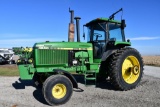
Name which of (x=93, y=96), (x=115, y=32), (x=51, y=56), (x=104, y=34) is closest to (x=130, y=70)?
(x=115, y=32)

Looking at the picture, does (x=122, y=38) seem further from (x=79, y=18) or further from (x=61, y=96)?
(x=61, y=96)

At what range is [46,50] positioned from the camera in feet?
30.4

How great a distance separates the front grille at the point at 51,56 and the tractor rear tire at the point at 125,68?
Result: 5.88ft

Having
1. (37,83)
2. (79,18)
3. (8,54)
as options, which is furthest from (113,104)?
(8,54)

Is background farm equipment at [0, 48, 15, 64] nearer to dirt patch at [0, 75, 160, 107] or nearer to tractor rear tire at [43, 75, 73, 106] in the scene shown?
dirt patch at [0, 75, 160, 107]

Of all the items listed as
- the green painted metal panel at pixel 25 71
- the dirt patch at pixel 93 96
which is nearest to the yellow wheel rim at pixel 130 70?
the dirt patch at pixel 93 96

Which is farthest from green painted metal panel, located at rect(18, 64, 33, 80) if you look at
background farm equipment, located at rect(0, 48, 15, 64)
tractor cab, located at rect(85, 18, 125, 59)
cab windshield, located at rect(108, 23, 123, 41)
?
background farm equipment, located at rect(0, 48, 15, 64)

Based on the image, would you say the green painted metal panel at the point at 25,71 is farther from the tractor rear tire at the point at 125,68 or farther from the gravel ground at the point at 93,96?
the tractor rear tire at the point at 125,68

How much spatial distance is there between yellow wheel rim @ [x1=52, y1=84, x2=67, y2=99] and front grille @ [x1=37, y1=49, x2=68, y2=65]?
1407 millimetres

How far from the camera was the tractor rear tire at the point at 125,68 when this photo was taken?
31.8 feet

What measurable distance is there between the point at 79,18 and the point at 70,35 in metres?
0.82

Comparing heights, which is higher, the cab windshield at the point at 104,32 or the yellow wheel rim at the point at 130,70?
the cab windshield at the point at 104,32

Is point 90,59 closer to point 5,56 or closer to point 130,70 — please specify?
point 130,70

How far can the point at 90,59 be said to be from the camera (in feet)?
33.4
